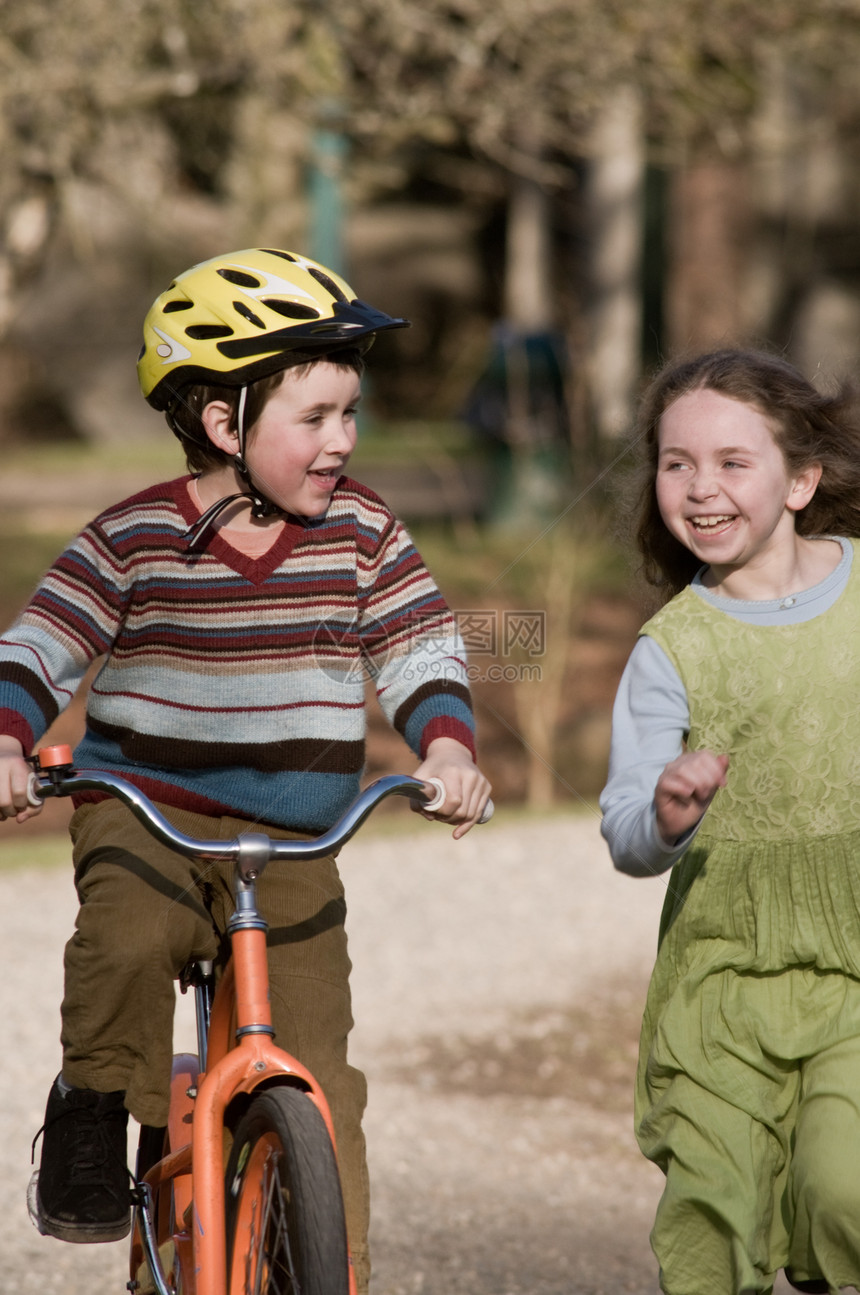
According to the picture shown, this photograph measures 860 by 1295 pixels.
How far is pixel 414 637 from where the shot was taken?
105 inches

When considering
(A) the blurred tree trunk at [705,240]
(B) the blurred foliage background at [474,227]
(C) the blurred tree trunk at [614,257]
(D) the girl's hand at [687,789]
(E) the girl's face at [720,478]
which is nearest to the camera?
(D) the girl's hand at [687,789]

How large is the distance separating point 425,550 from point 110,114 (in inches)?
238

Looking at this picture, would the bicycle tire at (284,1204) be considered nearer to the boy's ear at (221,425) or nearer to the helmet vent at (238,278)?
the boy's ear at (221,425)

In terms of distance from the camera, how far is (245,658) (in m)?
2.62

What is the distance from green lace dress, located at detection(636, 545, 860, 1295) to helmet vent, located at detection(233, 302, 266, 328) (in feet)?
2.43

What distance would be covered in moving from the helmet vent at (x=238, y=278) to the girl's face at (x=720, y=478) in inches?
26.5

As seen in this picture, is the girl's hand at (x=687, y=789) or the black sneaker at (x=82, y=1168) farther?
the black sneaker at (x=82, y=1168)

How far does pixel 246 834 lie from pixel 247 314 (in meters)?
0.83

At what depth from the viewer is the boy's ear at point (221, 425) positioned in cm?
267

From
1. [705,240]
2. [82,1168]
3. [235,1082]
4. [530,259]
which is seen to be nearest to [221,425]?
[235,1082]

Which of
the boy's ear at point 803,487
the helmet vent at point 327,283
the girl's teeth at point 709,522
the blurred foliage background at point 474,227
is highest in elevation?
the blurred foliage background at point 474,227

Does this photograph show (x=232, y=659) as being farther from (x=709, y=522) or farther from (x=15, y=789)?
(x=709, y=522)

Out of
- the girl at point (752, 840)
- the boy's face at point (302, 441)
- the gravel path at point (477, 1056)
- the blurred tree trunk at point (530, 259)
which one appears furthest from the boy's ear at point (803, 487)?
the blurred tree trunk at point (530, 259)

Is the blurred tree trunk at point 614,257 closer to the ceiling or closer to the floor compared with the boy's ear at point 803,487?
closer to the ceiling
